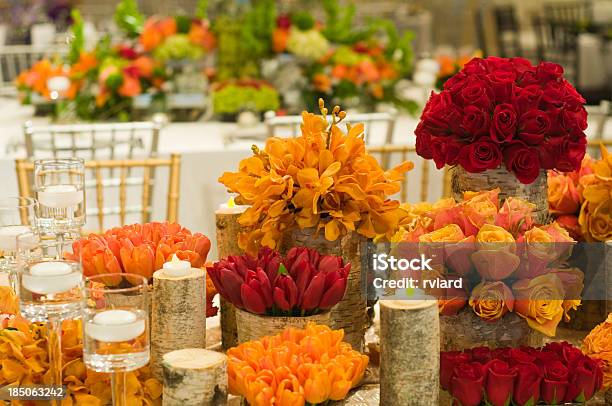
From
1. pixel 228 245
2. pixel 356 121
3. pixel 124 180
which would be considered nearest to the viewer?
pixel 228 245

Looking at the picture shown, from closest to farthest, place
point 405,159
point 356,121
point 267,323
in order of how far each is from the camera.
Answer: point 267,323 < point 405,159 < point 356,121

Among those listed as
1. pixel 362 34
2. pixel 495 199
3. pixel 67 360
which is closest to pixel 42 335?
pixel 67 360

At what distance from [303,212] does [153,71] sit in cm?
265

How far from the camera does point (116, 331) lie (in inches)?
41.7

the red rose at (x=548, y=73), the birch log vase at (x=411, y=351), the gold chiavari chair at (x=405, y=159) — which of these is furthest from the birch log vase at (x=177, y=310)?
the gold chiavari chair at (x=405, y=159)

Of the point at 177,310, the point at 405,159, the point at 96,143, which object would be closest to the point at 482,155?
the point at 177,310

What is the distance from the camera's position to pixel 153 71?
3.91 meters

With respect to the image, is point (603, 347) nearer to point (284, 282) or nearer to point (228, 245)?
point (284, 282)

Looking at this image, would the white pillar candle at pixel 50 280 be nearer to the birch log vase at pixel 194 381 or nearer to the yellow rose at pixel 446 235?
the birch log vase at pixel 194 381

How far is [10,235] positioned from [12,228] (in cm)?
3

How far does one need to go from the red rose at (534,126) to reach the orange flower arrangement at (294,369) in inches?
17.5

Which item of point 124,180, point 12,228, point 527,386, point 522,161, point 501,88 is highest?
point 501,88

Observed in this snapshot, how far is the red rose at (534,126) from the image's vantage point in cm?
142

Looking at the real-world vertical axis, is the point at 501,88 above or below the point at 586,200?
above
